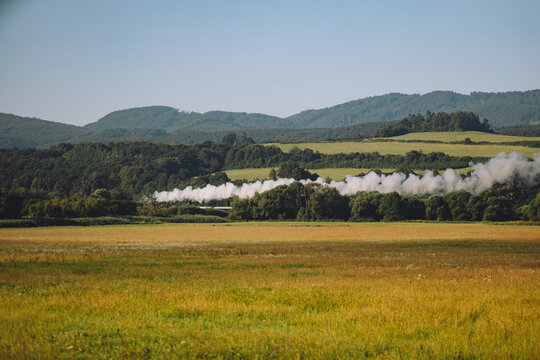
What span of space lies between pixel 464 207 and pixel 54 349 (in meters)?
118

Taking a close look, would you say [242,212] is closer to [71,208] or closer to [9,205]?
[71,208]

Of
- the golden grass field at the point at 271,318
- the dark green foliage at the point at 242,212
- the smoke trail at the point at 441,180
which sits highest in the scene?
the smoke trail at the point at 441,180

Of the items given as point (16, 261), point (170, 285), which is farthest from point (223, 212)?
point (170, 285)

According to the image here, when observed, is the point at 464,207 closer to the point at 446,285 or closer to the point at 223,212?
the point at 223,212

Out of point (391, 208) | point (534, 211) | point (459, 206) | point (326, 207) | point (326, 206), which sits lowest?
point (534, 211)

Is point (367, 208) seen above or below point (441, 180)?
below

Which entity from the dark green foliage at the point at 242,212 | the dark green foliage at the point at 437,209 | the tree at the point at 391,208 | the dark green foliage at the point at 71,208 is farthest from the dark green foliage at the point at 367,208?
the dark green foliage at the point at 71,208

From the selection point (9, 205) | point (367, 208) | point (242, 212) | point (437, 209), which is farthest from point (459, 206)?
point (9, 205)

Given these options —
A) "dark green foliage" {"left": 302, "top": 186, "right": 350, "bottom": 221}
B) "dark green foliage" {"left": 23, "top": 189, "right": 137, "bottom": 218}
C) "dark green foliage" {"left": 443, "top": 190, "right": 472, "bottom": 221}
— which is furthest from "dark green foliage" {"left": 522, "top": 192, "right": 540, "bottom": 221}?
"dark green foliage" {"left": 23, "top": 189, "right": 137, "bottom": 218}

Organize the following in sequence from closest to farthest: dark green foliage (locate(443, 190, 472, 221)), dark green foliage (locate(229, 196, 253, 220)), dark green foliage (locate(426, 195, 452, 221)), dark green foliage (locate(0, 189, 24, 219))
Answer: dark green foliage (locate(0, 189, 24, 219)) < dark green foliage (locate(443, 190, 472, 221)) < dark green foliage (locate(426, 195, 452, 221)) < dark green foliage (locate(229, 196, 253, 220))

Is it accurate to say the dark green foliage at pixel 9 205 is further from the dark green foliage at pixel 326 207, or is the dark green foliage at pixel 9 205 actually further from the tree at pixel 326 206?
the tree at pixel 326 206

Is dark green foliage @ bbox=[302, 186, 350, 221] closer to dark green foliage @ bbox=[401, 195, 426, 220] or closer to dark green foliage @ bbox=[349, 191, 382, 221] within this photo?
dark green foliage @ bbox=[349, 191, 382, 221]

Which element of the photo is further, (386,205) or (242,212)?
(242,212)

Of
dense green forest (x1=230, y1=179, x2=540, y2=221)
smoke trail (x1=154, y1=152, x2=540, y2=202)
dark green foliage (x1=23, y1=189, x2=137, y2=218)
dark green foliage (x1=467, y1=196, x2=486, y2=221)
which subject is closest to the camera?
dark green foliage (x1=467, y1=196, x2=486, y2=221)
